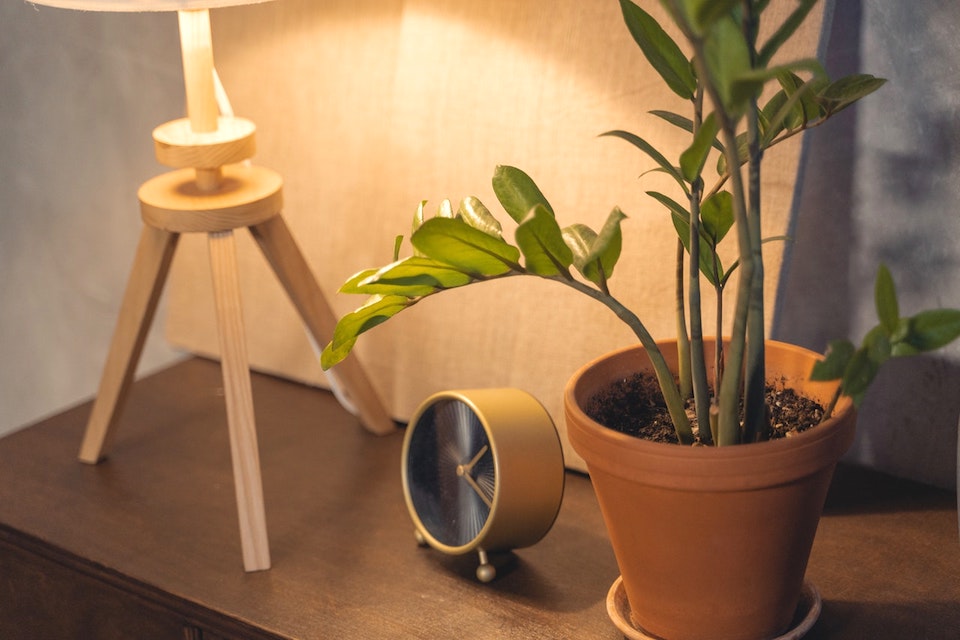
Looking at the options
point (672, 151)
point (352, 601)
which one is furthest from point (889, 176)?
point (352, 601)

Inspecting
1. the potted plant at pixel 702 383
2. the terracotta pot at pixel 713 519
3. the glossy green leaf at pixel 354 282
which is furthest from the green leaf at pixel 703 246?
the glossy green leaf at pixel 354 282

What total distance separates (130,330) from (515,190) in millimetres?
559

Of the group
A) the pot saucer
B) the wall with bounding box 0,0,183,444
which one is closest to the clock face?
the pot saucer

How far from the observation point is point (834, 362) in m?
0.58

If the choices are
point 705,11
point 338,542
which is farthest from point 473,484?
point 705,11

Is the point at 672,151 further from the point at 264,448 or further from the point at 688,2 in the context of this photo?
the point at 264,448

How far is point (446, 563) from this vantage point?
3.00ft

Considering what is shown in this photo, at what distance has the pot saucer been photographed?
0.75 meters

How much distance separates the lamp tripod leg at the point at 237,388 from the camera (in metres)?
0.94

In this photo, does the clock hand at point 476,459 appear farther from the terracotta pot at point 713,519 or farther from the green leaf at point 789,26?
the green leaf at point 789,26

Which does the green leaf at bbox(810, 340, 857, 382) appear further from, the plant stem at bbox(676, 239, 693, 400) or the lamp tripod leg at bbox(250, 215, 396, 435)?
the lamp tripod leg at bbox(250, 215, 396, 435)

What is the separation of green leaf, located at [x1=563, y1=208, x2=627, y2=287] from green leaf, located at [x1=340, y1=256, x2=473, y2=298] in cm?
8

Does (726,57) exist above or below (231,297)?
above

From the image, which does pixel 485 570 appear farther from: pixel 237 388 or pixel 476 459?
pixel 237 388
